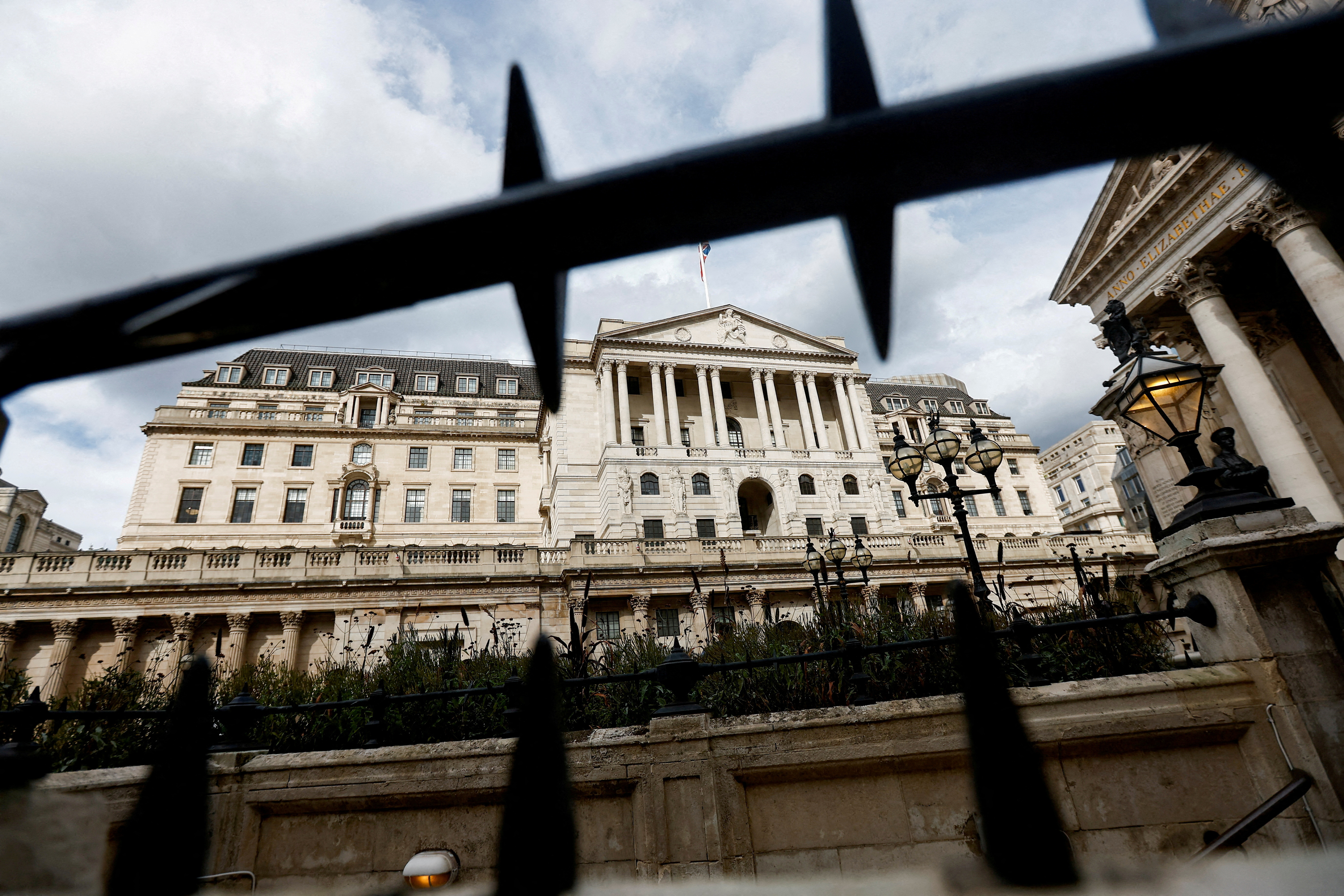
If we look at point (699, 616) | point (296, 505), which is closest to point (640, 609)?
point (699, 616)

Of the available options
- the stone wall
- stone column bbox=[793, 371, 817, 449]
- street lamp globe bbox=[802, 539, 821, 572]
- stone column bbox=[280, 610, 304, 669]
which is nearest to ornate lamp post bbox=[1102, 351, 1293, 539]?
the stone wall

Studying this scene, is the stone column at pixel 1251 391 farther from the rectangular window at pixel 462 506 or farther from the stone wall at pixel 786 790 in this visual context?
the rectangular window at pixel 462 506

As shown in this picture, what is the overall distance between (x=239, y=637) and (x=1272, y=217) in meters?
32.4

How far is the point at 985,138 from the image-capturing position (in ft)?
2.40

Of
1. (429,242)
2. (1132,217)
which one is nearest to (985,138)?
(429,242)

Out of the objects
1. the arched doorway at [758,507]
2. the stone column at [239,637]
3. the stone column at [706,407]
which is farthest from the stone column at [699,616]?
the stone column at [706,407]

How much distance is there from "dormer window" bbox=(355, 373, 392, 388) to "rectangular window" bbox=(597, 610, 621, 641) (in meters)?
35.8

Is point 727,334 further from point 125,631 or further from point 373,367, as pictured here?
point 125,631

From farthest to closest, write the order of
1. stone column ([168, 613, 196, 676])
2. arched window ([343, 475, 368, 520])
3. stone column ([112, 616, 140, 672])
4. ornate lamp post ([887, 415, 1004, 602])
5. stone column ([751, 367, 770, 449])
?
1. stone column ([751, 367, 770, 449])
2. arched window ([343, 475, 368, 520])
3. stone column ([112, 616, 140, 672])
4. stone column ([168, 613, 196, 676])
5. ornate lamp post ([887, 415, 1004, 602])

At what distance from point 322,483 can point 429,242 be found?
5025 centimetres

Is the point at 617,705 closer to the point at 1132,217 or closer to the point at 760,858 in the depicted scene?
the point at 760,858

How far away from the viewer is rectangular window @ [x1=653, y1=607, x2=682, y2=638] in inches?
1077

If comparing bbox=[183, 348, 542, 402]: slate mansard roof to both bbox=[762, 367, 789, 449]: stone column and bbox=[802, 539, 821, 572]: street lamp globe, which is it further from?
bbox=[802, 539, 821, 572]: street lamp globe

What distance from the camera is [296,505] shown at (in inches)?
1737
